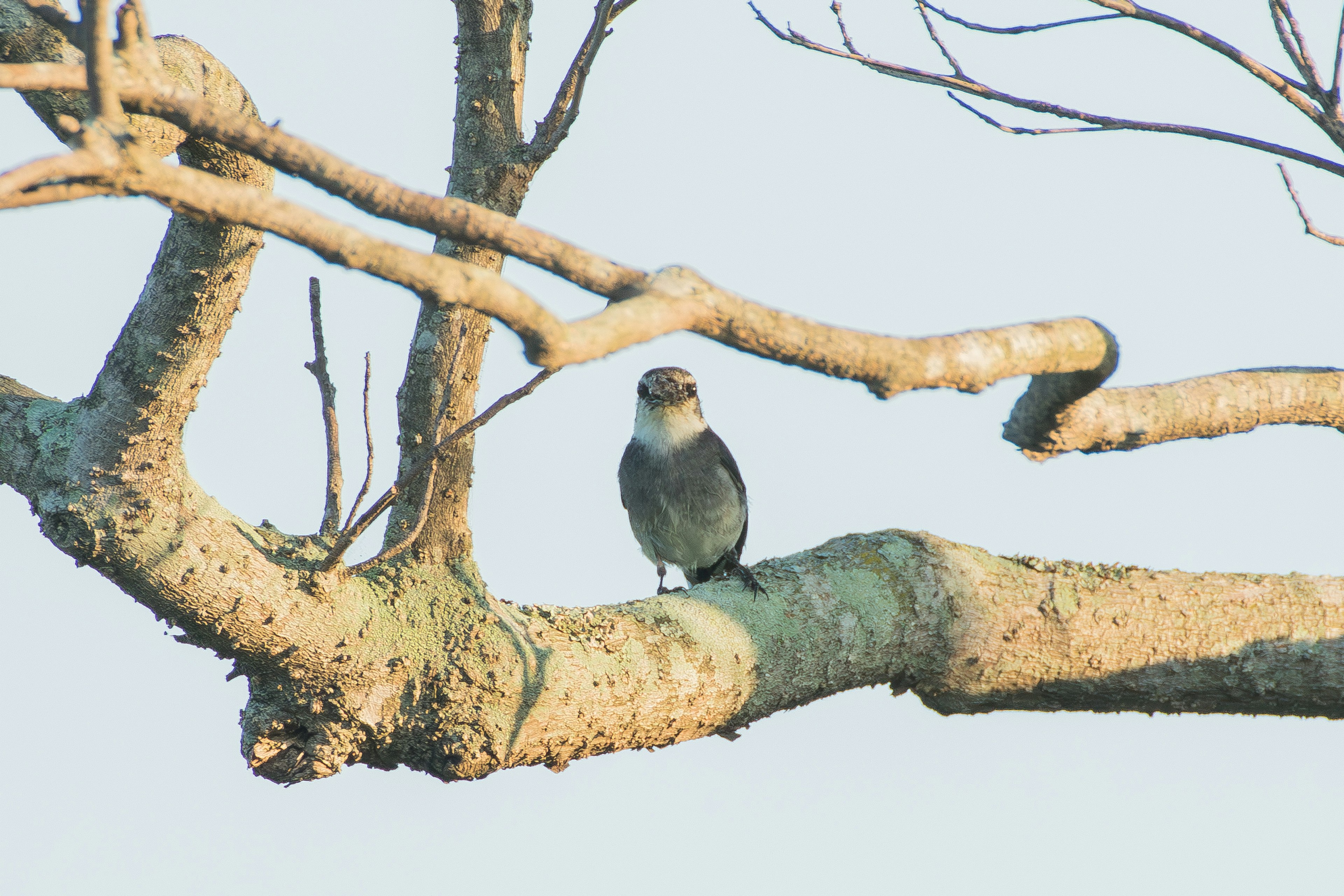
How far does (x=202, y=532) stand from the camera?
297 centimetres

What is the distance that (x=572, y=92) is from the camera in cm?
353

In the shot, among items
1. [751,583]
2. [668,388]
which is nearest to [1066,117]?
[751,583]

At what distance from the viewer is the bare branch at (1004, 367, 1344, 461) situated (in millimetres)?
3053

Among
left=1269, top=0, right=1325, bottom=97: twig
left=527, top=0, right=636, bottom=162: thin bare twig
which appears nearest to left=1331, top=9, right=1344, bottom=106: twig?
left=1269, top=0, right=1325, bottom=97: twig

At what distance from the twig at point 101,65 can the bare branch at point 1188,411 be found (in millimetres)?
2405

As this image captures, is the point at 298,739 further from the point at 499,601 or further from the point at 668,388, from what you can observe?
the point at 668,388

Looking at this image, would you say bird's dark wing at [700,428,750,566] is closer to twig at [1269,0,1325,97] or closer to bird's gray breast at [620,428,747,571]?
bird's gray breast at [620,428,747,571]

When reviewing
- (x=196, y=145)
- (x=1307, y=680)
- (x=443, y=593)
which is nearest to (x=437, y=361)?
(x=443, y=593)

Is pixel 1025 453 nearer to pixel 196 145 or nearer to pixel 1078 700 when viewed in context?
pixel 1078 700

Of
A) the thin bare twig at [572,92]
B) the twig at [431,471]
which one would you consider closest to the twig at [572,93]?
the thin bare twig at [572,92]

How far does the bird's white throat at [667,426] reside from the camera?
7.03m

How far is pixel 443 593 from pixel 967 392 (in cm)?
193

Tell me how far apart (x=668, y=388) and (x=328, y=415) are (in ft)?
12.2

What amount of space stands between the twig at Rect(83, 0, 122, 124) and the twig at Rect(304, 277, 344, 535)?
149 centimetres
